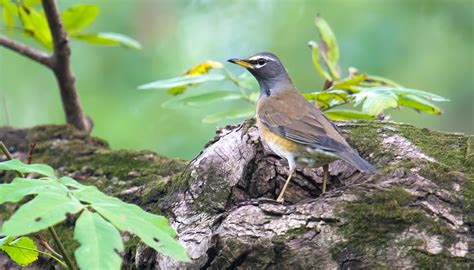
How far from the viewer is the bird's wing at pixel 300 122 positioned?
13.9 feet

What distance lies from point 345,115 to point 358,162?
1.23 m

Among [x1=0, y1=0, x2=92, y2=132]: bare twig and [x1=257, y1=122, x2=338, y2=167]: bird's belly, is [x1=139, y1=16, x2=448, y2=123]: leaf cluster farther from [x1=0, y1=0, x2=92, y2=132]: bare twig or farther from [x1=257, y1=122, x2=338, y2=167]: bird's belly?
[x1=0, y1=0, x2=92, y2=132]: bare twig

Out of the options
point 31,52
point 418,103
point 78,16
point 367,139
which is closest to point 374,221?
point 367,139

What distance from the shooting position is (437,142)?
4012 mm

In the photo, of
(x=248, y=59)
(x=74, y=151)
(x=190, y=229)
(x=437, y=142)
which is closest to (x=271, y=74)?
(x=248, y=59)

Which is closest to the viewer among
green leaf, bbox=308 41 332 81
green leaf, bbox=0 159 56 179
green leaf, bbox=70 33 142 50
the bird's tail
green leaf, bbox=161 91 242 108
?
green leaf, bbox=0 159 56 179

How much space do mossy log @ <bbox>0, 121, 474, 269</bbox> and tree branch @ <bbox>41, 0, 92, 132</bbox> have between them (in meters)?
1.65

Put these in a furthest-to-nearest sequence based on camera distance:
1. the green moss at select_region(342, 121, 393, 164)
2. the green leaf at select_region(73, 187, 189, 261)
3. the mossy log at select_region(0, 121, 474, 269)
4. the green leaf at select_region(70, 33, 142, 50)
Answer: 1. the green leaf at select_region(70, 33, 142, 50)
2. the green moss at select_region(342, 121, 393, 164)
3. the mossy log at select_region(0, 121, 474, 269)
4. the green leaf at select_region(73, 187, 189, 261)

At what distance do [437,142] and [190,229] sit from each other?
1.43 m

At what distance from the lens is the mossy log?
3.29m

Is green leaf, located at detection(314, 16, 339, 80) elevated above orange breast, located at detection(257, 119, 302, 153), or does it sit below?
above

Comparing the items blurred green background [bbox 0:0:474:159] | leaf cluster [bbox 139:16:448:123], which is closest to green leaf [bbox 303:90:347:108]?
leaf cluster [bbox 139:16:448:123]

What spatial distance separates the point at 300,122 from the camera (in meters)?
4.86

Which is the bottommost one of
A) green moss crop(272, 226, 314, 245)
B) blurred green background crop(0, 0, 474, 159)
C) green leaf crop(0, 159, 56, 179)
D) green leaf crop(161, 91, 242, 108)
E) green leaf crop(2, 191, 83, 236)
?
blurred green background crop(0, 0, 474, 159)
